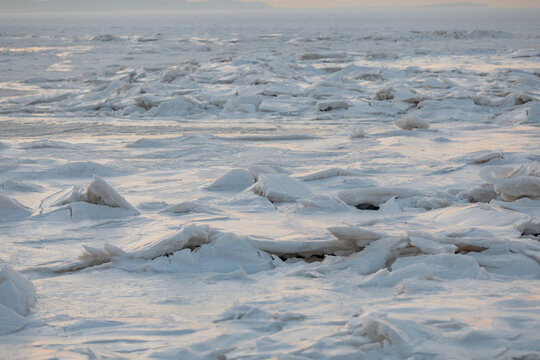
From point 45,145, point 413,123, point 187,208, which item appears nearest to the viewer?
point 187,208

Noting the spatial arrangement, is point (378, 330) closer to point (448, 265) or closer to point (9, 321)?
point (448, 265)

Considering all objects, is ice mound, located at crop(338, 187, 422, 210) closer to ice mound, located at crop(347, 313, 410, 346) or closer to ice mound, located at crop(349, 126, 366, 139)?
ice mound, located at crop(347, 313, 410, 346)

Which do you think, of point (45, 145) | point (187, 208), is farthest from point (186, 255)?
point (45, 145)

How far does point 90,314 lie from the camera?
6.89ft

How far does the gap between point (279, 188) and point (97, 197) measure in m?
0.99

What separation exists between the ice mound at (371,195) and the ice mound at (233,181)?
0.65 m

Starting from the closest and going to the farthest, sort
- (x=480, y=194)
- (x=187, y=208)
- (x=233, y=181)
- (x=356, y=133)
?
(x=187, y=208), (x=480, y=194), (x=233, y=181), (x=356, y=133)

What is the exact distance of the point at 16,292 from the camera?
2.12 metres

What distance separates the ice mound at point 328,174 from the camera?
406 cm

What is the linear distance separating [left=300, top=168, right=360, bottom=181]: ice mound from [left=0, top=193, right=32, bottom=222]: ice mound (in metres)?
1.69

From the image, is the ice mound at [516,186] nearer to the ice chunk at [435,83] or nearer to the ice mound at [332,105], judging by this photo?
the ice mound at [332,105]

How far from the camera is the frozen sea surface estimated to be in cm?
188

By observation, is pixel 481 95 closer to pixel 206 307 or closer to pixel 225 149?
pixel 225 149

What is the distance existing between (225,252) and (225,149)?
8.36ft
